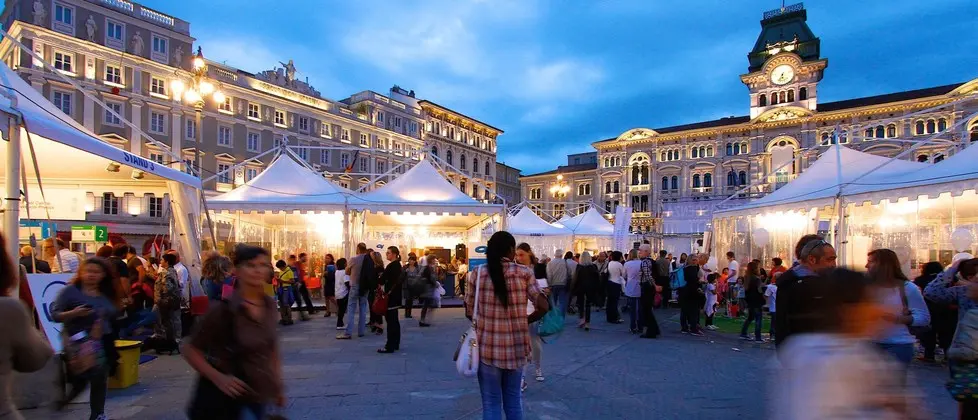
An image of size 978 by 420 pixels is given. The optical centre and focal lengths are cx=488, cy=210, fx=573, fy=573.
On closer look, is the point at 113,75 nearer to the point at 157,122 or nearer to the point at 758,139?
the point at 157,122

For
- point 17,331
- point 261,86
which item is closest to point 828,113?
point 261,86

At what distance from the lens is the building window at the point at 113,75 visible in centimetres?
3228

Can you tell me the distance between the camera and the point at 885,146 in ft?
162

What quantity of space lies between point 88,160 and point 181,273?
2496 millimetres

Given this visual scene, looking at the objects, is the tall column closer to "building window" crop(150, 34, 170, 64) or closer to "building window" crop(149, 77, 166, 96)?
"building window" crop(149, 77, 166, 96)

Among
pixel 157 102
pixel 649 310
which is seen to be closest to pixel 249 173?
pixel 157 102

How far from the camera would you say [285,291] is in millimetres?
11977

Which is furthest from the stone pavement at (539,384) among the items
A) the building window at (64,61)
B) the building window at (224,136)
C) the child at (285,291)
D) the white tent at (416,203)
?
the building window at (224,136)

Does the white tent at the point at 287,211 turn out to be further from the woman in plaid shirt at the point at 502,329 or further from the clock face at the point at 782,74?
the clock face at the point at 782,74

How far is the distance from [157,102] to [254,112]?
23.2ft

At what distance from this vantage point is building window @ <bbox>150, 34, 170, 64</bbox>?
34938mm

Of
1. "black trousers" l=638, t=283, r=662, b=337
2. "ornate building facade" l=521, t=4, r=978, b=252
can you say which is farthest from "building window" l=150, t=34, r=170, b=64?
"black trousers" l=638, t=283, r=662, b=337

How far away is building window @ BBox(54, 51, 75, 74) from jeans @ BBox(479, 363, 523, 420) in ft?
115

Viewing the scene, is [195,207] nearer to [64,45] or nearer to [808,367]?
[808,367]
